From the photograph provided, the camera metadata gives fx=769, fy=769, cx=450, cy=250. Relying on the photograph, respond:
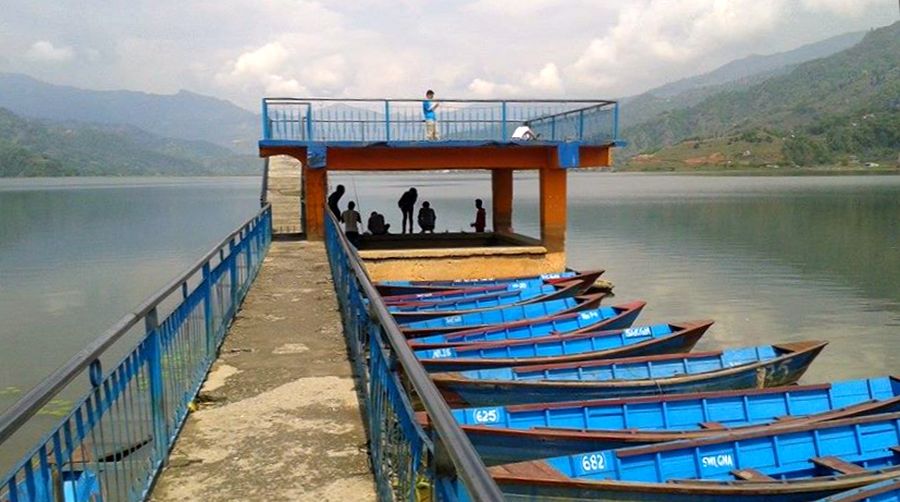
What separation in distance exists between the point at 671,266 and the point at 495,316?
19.9 m

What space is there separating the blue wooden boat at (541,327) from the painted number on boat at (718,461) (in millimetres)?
5122

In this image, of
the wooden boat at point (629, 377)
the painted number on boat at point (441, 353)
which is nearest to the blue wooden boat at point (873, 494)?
the wooden boat at point (629, 377)

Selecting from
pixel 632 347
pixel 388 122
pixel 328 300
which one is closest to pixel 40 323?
pixel 388 122

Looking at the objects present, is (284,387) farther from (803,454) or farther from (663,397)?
(803,454)

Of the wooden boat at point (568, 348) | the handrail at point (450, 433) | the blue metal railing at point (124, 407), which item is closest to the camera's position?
the handrail at point (450, 433)

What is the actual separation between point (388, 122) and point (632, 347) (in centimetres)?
982

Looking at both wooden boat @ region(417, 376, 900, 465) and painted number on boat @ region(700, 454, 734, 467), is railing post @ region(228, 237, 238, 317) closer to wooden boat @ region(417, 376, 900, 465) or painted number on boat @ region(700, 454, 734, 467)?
wooden boat @ region(417, 376, 900, 465)

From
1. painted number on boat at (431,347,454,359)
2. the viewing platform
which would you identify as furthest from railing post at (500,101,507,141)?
painted number on boat at (431,347,454,359)

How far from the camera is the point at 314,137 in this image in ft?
62.5

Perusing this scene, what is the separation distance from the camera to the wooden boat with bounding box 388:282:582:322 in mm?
14562

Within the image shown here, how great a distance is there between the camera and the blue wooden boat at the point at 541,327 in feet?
41.2

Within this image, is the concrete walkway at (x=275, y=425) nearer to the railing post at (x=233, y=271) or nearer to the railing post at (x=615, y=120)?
the railing post at (x=233, y=271)

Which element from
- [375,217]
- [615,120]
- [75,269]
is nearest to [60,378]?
[615,120]

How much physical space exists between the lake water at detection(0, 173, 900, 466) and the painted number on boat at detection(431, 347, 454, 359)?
8.83m
